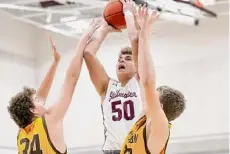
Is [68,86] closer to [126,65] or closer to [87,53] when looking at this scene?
[87,53]

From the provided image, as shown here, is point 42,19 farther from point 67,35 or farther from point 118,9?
point 118,9

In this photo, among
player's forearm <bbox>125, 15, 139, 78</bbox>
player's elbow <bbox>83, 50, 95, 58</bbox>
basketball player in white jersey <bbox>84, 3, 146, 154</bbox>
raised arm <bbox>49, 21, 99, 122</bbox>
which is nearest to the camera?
player's forearm <bbox>125, 15, 139, 78</bbox>

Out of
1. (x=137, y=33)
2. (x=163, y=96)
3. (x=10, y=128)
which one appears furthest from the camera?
(x=10, y=128)

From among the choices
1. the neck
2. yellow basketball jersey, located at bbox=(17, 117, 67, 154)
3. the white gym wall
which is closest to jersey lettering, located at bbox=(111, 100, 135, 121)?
the neck

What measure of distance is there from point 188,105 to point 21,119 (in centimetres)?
620

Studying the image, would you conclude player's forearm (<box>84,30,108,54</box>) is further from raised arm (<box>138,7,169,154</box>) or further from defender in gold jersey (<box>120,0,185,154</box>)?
raised arm (<box>138,7,169,154</box>)

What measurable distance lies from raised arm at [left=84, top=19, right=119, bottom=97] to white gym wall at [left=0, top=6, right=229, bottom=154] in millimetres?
5339

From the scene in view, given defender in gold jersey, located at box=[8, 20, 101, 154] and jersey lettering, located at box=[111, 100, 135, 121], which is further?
jersey lettering, located at box=[111, 100, 135, 121]

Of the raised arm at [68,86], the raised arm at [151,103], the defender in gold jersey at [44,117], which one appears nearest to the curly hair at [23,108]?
the defender in gold jersey at [44,117]

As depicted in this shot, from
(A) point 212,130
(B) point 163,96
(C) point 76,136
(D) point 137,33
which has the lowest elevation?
(C) point 76,136

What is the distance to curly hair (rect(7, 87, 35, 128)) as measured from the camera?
12.3 feet

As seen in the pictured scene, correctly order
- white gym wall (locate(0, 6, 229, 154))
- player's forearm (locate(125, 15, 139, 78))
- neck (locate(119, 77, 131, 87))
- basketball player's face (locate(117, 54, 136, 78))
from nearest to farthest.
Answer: player's forearm (locate(125, 15, 139, 78))
basketball player's face (locate(117, 54, 136, 78))
neck (locate(119, 77, 131, 87))
white gym wall (locate(0, 6, 229, 154))

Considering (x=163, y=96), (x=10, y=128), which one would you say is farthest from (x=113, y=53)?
(x=163, y=96)

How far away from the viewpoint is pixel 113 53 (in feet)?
34.6
